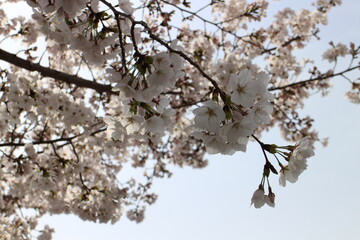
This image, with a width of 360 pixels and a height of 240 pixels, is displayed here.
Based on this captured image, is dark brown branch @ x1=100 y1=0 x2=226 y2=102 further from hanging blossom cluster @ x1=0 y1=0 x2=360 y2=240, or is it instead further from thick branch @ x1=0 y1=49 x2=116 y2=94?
thick branch @ x1=0 y1=49 x2=116 y2=94

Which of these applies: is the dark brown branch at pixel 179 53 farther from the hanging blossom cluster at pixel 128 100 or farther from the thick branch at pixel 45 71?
the thick branch at pixel 45 71

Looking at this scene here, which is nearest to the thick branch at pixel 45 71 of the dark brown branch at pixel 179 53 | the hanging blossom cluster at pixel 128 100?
the hanging blossom cluster at pixel 128 100

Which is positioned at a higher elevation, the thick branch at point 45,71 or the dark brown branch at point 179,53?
the thick branch at point 45,71

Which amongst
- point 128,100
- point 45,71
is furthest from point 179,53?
point 45,71

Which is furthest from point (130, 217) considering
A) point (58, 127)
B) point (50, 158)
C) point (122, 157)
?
point (50, 158)

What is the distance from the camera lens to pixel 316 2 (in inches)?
330

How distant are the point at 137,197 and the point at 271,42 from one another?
544 centimetres

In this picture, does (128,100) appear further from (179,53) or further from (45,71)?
(45,71)

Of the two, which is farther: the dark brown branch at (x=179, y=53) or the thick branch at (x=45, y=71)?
the thick branch at (x=45, y=71)

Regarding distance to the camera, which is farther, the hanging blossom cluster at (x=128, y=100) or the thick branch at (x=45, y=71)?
the thick branch at (x=45, y=71)

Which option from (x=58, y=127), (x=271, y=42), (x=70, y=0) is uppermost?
(x=271, y=42)

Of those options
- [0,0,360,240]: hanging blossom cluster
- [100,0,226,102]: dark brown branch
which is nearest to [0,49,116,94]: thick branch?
[0,0,360,240]: hanging blossom cluster

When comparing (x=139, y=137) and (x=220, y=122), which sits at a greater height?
(x=139, y=137)

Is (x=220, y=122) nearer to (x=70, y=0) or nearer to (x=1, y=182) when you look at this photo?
(x=70, y=0)
